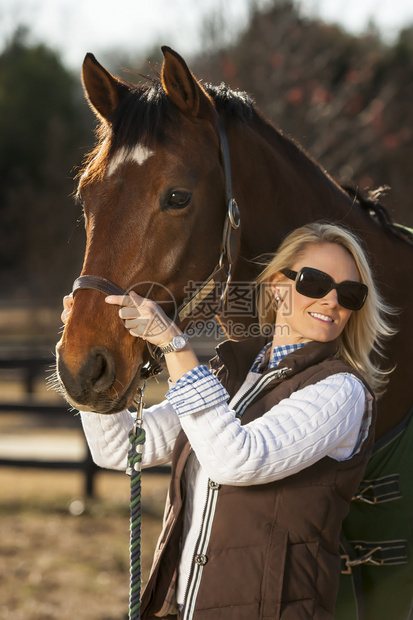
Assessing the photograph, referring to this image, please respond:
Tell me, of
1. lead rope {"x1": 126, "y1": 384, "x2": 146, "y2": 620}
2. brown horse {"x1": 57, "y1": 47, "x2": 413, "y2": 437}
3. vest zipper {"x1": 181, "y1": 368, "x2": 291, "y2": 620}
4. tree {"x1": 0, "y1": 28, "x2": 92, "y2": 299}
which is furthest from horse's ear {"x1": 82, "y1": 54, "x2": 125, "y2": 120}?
tree {"x1": 0, "y1": 28, "x2": 92, "y2": 299}

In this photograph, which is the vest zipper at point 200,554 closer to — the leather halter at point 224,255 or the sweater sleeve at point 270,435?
the sweater sleeve at point 270,435

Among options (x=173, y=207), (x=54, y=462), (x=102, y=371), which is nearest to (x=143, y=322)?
(x=102, y=371)

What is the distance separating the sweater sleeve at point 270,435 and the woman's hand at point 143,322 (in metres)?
0.15

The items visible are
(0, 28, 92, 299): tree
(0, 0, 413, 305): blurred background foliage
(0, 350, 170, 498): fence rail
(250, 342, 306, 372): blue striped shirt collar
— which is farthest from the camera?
(0, 28, 92, 299): tree

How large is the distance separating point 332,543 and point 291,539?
131 millimetres

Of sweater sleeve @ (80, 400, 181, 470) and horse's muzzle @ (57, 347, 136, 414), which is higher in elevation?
horse's muzzle @ (57, 347, 136, 414)

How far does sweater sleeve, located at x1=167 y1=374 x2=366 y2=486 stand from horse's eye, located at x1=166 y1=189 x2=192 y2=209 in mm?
526

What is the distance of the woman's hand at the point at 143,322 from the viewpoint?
67.3 inches

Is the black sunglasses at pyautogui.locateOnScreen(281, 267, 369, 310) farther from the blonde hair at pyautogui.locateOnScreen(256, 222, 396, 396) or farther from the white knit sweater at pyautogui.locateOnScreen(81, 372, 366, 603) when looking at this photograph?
the white knit sweater at pyautogui.locateOnScreen(81, 372, 366, 603)

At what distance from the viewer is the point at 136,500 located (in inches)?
73.9

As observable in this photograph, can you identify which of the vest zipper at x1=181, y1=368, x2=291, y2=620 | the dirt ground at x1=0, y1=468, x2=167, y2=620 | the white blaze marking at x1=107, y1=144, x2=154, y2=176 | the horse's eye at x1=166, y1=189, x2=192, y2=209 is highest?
the white blaze marking at x1=107, y1=144, x2=154, y2=176

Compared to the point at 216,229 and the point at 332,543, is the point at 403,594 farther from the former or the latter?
the point at 216,229

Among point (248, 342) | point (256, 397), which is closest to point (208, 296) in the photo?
point (248, 342)

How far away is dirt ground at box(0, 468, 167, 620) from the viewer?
14.1 feet
